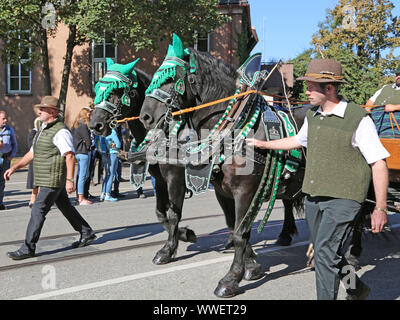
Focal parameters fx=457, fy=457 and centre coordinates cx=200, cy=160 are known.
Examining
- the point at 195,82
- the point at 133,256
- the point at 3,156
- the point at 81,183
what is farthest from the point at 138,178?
the point at 3,156

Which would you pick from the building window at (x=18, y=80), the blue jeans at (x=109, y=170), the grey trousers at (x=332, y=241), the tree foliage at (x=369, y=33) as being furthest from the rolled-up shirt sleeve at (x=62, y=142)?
the tree foliage at (x=369, y=33)

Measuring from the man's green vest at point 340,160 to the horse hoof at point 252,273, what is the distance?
5.69 feet

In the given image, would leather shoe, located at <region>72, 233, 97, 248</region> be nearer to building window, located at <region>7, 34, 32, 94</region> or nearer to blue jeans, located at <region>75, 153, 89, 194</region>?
blue jeans, located at <region>75, 153, 89, 194</region>

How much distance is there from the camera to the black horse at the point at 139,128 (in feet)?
17.9

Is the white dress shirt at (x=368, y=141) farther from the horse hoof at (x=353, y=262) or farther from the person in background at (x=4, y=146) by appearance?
the person in background at (x=4, y=146)

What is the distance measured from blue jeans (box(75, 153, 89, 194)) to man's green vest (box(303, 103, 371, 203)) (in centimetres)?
744

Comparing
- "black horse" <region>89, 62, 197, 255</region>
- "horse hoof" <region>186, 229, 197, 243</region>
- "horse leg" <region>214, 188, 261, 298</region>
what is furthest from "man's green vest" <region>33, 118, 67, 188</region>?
"horse leg" <region>214, 188, 261, 298</region>

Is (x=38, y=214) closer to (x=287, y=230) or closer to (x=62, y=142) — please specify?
(x=62, y=142)

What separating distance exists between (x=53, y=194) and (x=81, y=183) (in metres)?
4.30

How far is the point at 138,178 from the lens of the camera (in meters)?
5.77

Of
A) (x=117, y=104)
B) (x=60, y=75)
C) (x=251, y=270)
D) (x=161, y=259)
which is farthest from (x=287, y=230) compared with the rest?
(x=60, y=75)

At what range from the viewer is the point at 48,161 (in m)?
5.75

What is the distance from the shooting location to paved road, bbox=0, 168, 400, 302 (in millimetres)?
4375

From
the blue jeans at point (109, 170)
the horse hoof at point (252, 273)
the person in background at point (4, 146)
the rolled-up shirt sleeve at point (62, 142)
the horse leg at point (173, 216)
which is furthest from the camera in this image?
the blue jeans at point (109, 170)
